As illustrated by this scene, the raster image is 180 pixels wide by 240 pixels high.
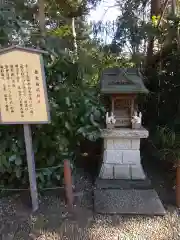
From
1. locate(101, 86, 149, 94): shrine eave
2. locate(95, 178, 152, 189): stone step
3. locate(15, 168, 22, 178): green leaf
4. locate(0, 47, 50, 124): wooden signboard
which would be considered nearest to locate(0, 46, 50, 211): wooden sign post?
locate(0, 47, 50, 124): wooden signboard

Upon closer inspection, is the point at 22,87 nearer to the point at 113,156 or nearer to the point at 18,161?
the point at 18,161

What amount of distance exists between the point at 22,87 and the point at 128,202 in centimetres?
171

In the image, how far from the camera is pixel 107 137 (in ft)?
10.7

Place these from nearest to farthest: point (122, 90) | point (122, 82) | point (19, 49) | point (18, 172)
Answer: point (19, 49), point (18, 172), point (122, 90), point (122, 82)

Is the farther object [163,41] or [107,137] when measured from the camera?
[163,41]

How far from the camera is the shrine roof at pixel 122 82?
3.06 metres

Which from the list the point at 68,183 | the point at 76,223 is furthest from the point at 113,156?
the point at 76,223

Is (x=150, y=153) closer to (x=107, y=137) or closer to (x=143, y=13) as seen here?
(x=107, y=137)

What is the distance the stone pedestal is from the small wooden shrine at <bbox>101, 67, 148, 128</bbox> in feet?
0.79

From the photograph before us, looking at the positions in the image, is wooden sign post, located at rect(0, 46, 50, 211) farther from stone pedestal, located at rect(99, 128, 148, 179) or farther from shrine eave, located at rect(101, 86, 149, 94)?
stone pedestal, located at rect(99, 128, 148, 179)

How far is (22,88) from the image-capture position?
7.89 feet

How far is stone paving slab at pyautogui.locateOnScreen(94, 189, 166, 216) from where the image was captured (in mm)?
2594

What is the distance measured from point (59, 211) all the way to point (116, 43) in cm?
324

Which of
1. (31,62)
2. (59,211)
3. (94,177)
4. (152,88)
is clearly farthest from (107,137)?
(152,88)
